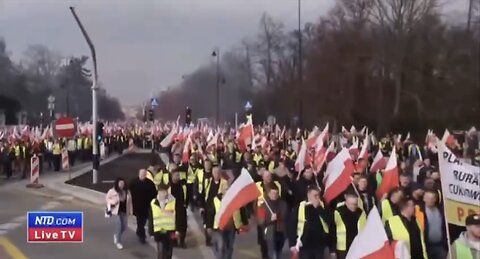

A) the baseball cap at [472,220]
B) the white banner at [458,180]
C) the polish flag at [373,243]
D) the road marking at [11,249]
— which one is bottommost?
the road marking at [11,249]

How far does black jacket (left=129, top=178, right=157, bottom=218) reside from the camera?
53.6ft

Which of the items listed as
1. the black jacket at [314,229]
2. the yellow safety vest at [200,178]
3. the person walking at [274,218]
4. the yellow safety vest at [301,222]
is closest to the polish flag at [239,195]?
the person walking at [274,218]

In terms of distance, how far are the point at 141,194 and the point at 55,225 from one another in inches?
276

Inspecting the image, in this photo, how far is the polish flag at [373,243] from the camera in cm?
795

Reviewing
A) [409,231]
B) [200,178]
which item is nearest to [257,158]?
[200,178]

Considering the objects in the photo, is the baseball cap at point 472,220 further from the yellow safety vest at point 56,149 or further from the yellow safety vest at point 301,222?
the yellow safety vest at point 56,149

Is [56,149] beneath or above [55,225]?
beneath

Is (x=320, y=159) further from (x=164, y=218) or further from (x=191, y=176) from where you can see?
(x=164, y=218)

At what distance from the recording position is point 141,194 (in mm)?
16438

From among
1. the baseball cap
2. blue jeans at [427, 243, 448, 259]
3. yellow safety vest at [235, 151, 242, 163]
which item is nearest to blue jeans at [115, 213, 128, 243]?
blue jeans at [427, 243, 448, 259]

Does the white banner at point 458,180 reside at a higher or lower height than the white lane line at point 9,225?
higher

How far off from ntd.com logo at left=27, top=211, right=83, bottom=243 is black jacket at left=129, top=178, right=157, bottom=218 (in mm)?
6642

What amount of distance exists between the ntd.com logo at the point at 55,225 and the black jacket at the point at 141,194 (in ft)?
21.8

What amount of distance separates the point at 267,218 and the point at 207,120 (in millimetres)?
30089
